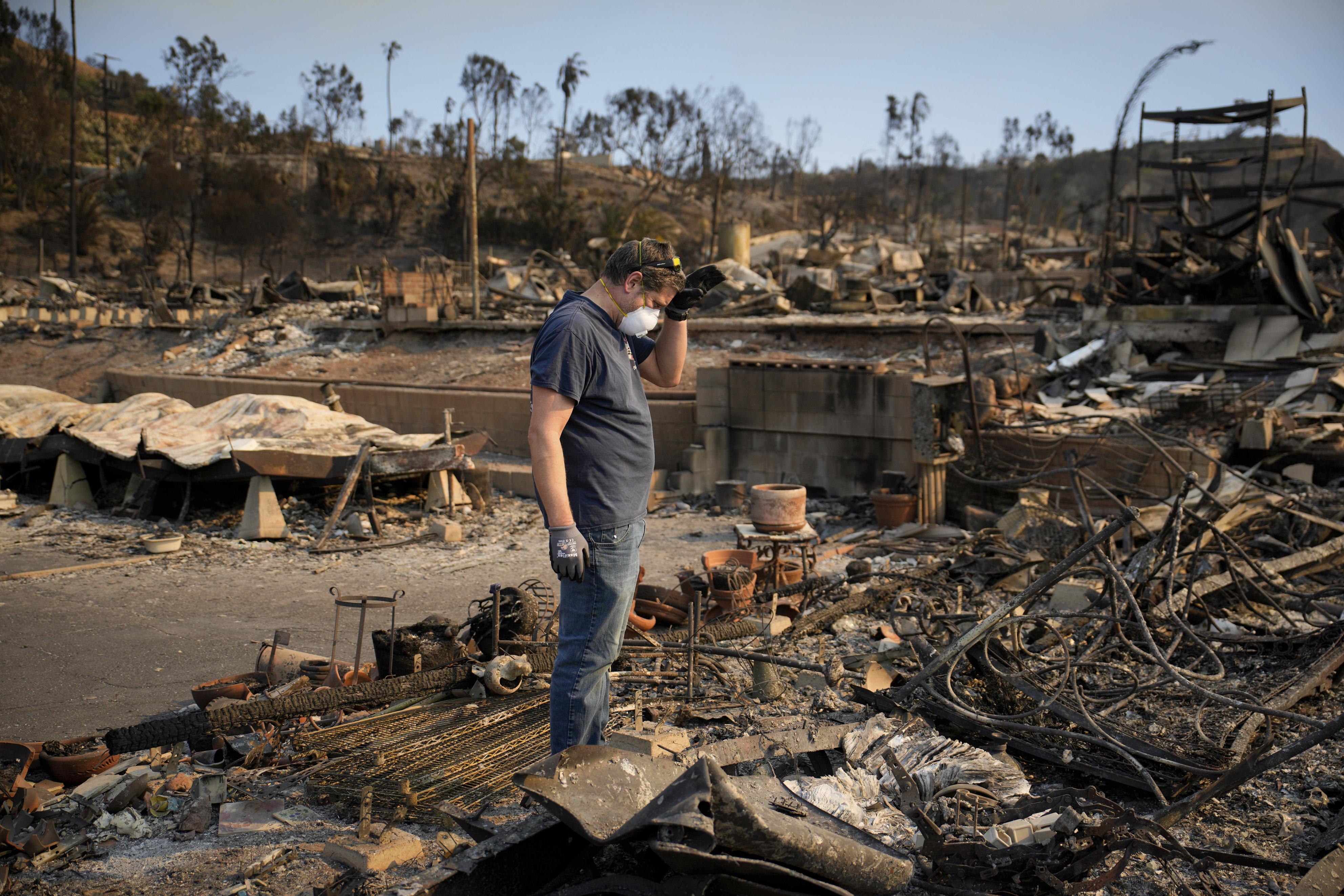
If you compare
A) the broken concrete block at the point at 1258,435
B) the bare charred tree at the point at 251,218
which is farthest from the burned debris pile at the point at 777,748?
the bare charred tree at the point at 251,218

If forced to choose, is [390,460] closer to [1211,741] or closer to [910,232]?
[1211,741]

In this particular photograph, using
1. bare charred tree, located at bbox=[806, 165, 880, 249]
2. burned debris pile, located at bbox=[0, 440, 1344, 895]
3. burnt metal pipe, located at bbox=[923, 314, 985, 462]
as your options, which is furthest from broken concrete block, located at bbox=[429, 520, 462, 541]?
bare charred tree, located at bbox=[806, 165, 880, 249]

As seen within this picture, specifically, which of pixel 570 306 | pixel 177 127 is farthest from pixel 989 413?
pixel 177 127

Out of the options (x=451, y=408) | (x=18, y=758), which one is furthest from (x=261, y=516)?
(x=18, y=758)

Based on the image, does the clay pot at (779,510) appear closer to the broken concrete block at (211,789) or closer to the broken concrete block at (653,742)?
the broken concrete block at (653,742)

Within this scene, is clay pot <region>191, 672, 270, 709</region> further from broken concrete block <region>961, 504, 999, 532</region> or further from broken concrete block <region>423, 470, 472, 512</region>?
broken concrete block <region>961, 504, 999, 532</region>

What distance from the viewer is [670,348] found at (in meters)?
3.16

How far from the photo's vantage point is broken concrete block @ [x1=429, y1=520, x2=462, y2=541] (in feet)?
28.2

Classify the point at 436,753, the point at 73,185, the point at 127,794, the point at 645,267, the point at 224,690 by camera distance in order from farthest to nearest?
the point at 73,185, the point at 224,690, the point at 436,753, the point at 127,794, the point at 645,267

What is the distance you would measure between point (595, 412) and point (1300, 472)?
883cm

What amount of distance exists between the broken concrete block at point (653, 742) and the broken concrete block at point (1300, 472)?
8000mm

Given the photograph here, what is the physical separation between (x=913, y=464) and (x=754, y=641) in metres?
5.05

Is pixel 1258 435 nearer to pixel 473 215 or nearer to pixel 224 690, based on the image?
pixel 224 690

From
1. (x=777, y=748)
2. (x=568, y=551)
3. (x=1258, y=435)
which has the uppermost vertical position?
(x=568, y=551)
